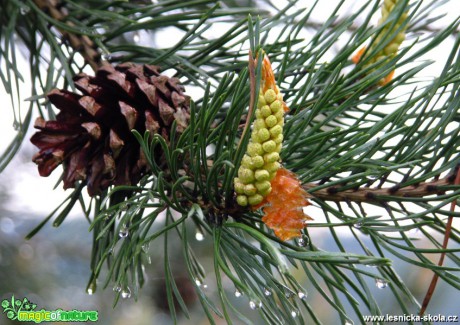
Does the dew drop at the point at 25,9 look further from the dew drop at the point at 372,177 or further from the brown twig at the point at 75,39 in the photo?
the dew drop at the point at 372,177

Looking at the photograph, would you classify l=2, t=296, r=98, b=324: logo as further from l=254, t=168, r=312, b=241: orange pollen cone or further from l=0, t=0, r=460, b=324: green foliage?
l=254, t=168, r=312, b=241: orange pollen cone

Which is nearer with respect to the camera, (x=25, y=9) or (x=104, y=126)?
(x=104, y=126)

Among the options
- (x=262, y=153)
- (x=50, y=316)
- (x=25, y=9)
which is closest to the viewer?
(x=262, y=153)

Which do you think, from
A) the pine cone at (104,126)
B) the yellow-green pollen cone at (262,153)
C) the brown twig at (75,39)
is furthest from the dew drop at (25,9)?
the yellow-green pollen cone at (262,153)

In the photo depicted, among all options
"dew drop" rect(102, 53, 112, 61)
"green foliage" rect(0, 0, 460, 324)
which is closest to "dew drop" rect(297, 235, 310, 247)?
"green foliage" rect(0, 0, 460, 324)

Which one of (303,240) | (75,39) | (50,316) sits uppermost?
(75,39)

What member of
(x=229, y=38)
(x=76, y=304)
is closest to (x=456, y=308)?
(x=76, y=304)

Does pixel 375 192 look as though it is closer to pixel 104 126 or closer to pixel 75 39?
pixel 104 126

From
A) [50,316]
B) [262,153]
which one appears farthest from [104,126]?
[50,316]
